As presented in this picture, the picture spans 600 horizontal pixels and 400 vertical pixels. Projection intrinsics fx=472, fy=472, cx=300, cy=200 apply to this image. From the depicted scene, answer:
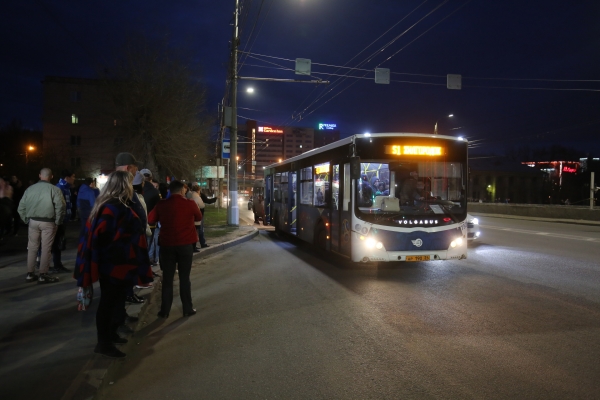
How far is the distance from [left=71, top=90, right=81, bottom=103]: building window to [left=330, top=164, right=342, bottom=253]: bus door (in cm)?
4694

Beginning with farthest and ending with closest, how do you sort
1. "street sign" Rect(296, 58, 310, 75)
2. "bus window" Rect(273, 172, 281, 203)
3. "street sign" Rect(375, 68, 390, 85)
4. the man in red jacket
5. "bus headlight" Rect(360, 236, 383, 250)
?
"bus window" Rect(273, 172, 281, 203), "street sign" Rect(296, 58, 310, 75), "street sign" Rect(375, 68, 390, 85), "bus headlight" Rect(360, 236, 383, 250), the man in red jacket

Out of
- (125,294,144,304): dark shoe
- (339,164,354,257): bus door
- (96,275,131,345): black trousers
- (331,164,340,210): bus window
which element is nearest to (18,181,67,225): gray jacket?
(125,294,144,304): dark shoe

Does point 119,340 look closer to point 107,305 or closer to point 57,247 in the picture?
point 107,305

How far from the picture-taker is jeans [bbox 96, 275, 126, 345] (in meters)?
4.66

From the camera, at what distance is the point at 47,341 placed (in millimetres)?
5277

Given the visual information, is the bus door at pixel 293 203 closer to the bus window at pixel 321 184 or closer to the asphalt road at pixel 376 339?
the bus window at pixel 321 184

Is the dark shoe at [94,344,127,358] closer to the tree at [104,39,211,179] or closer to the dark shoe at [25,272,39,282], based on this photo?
the dark shoe at [25,272,39,282]

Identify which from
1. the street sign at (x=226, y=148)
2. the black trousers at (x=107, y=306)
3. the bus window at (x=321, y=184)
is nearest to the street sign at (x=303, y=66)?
the bus window at (x=321, y=184)

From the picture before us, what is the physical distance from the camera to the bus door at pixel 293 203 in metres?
15.9

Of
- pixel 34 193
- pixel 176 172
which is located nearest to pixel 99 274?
pixel 34 193

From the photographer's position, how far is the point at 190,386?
14.5ft

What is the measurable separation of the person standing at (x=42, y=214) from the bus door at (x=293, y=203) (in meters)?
8.69

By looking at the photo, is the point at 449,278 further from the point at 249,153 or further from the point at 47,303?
the point at 249,153

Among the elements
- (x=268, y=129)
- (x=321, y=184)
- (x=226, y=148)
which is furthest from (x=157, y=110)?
(x=268, y=129)
